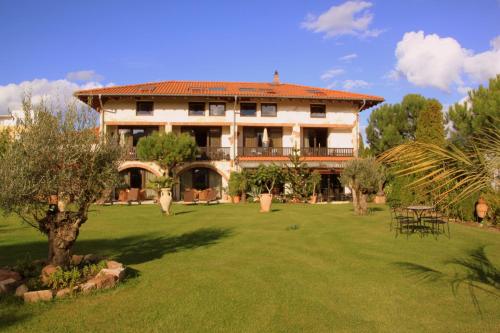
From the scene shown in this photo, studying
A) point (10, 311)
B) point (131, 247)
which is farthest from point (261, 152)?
A: point (10, 311)

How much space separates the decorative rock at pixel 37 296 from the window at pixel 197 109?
24109 mm

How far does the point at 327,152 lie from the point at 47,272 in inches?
986

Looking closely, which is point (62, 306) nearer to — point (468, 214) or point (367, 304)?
point (367, 304)

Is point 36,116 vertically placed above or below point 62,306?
above

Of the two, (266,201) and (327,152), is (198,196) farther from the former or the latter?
(327,152)

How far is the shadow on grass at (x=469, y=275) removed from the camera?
6500mm

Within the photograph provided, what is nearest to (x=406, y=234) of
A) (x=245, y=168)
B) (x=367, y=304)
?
(x=367, y=304)

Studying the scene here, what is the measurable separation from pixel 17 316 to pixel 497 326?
610 centimetres

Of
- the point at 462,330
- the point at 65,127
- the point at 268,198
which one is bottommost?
the point at 462,330

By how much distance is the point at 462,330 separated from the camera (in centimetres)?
487

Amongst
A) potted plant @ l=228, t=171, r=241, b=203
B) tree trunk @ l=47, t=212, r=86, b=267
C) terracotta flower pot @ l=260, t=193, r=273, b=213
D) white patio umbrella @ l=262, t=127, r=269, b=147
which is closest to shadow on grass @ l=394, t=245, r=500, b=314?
tree trunk @ l=47, t=212, r=86, b=267

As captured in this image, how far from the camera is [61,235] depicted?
22.8ft

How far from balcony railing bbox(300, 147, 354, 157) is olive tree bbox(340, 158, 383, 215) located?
11506 mm

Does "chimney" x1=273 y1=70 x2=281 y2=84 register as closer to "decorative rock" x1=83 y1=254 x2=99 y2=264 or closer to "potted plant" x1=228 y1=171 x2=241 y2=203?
"potted plant" x1=228 y1=171 x2=241 y2=203
